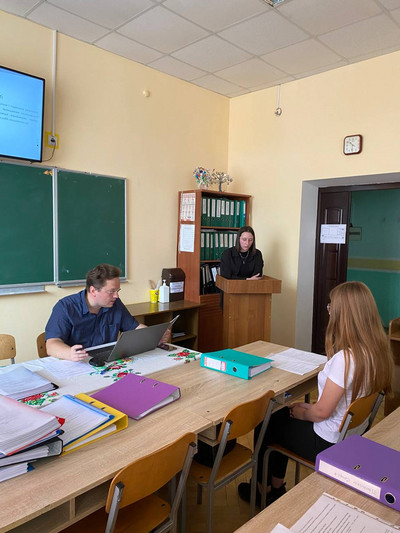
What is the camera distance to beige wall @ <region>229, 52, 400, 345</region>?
12.4ft

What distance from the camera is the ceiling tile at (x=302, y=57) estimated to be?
142 inches

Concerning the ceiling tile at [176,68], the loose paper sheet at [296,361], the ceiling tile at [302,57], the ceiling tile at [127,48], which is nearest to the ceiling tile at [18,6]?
the ceiling tile at [127,48]

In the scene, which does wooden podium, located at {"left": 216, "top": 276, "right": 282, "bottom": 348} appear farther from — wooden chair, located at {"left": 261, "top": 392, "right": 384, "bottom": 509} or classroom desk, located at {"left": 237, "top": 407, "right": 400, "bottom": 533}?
classroom desk, located at {"left": 237, "top": 407, "right": 400, "bottom": 533}

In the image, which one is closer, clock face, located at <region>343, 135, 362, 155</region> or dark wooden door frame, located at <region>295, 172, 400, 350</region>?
clock face, located at <region>343, 135, 362, 155</region>

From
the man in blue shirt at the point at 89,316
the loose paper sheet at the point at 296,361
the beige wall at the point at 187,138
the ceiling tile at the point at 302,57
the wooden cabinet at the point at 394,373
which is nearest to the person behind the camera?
the loose paper sheet at the point at 296,361

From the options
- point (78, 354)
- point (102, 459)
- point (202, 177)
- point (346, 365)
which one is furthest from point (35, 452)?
point (202, 177)

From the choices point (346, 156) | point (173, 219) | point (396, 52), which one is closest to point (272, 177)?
point (346, 156)

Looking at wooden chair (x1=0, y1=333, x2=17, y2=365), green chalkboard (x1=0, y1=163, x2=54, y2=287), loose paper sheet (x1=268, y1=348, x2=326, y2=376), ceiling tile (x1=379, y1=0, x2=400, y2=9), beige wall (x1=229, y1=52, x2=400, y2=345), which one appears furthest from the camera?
beige wall (x1=229, y1=52, x2=400, y2=345)

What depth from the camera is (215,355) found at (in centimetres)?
220

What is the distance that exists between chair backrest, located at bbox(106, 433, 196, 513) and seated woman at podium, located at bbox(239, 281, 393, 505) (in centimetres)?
75

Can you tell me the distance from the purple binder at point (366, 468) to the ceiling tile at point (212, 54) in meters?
3.46

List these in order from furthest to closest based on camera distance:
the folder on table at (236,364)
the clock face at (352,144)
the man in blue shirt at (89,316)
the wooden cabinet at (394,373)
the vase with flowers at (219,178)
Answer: the vase with flowers at (219,178) → the clock face at (352,144) → the wooden cabinet at (394,373) → the man in blue shirt at (89,316) → the folder on table at (236,364)

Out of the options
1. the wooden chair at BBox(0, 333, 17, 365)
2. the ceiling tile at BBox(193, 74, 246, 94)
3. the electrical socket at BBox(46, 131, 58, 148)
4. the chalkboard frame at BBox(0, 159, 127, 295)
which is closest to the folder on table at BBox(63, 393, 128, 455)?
the wooden chair at BBox(0, 333, 17, 365)

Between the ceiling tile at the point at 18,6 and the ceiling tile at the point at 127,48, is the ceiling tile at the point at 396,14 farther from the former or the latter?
the ceiling tile at the point at 18,6
